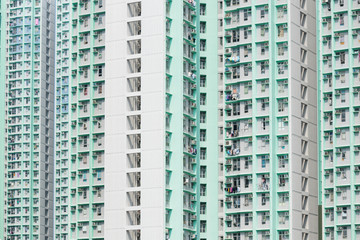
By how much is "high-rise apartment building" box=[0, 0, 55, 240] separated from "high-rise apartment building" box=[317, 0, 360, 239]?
79116 millimetres

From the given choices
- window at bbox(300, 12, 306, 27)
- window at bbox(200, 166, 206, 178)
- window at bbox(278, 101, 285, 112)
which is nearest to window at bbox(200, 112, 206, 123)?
window at bbox(200, 166, 206, 178)

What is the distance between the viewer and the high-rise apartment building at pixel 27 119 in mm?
175750

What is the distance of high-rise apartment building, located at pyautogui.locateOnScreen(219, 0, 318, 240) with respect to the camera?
347 ft

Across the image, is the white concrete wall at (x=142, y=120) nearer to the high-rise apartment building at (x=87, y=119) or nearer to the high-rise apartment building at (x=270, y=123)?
the high-rise apartment building at (x=87, y=119)

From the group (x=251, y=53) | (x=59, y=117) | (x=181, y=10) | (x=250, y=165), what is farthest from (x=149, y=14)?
(x=59, y=117)

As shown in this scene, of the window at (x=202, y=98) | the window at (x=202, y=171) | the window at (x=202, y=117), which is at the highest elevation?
the window at (x=202, y=98)

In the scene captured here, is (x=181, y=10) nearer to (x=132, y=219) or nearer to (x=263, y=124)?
(x=263, y=124)

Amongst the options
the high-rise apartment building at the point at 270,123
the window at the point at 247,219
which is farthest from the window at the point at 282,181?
the window at the point at 247,219

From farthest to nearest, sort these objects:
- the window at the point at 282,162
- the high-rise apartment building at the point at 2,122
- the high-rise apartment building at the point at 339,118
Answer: the high-rise apartment building at the point at 2,122
the window at the point at 282,162
the high-rise apartment building at the point at 339,118

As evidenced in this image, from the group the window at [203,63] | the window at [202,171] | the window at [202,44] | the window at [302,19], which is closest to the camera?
the window at [302,19]

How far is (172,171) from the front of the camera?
4168 inches

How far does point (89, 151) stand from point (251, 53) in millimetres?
23408

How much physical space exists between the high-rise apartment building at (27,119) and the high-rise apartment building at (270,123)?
7356 cm

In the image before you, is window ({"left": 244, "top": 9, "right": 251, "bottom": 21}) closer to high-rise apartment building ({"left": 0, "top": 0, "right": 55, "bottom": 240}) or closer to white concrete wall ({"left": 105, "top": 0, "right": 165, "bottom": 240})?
white concrete wall ({"left": 105, "top": 0, "right": 165, "bottom": 240})
